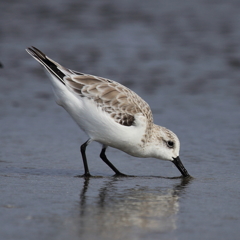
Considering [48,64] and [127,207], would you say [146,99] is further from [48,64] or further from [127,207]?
[127,207]

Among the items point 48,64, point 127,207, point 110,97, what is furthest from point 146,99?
point 127,207

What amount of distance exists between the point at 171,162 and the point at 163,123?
2028mm

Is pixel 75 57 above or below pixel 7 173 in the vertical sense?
above

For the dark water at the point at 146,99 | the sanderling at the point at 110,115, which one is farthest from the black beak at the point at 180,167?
the dark water at the point at 146,99

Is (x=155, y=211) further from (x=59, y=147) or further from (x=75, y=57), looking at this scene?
(x=75, y=57)

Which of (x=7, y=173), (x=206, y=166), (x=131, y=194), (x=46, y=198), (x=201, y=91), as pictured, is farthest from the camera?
(x=201, y=91)

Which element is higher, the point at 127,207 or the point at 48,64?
the point at 48,64

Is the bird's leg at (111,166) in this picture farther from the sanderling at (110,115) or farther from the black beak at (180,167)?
the black beak at (180,167)

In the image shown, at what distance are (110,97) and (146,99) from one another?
398 centimetres

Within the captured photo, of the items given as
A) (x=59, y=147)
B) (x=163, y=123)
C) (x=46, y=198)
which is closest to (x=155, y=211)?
(x=46, y=198)

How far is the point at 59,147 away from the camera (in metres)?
7.54

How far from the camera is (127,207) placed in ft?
14.9

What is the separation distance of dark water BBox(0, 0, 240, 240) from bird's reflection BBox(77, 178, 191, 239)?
0.4 inches

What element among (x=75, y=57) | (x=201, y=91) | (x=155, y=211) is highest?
(x=75, y=57)
